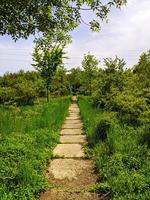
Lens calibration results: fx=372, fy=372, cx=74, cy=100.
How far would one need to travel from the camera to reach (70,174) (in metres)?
7.04

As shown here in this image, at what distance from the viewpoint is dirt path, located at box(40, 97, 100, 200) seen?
584 centimetres

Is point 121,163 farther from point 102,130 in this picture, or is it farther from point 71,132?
point 71,132

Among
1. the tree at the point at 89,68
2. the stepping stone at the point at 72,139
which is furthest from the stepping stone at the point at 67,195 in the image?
the tree at the point at 89,68

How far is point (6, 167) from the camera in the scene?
6.44m

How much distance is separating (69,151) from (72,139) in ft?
6.21

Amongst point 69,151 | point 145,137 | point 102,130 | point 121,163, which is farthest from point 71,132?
point 121,163

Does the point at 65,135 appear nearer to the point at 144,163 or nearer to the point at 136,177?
the point at 144,163

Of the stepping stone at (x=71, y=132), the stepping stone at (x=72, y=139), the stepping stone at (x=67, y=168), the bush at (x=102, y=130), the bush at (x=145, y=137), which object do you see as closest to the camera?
the stepping stone at (x=67, y=168)

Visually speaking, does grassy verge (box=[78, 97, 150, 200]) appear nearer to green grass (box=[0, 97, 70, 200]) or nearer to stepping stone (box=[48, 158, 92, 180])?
stepping stone (box=[48, 158, 92, 180])

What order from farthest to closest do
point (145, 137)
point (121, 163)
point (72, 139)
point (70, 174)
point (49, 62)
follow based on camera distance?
point (49, 62) < point (72, 139) < point (145, 137) < point (70, 174) < point (121, 163)

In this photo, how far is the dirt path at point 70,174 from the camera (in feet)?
19.2

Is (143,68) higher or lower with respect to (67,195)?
higher

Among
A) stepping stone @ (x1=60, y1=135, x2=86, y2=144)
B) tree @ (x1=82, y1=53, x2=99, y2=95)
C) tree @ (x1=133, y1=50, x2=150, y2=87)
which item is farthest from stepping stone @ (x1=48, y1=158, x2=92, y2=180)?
tree @ (x1=82, y1=53, x2=99, y2=95)

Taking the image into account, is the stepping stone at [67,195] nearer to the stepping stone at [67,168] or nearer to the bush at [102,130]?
the stepping stone at [67,168]
